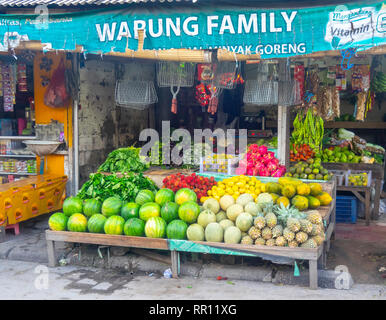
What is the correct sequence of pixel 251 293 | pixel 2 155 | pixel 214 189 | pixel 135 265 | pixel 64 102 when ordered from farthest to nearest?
pixel 2 155
pixel 64 102
pixel 214 189
pixel 135 265
pixel 251 293

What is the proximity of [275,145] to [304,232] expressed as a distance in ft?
10.6

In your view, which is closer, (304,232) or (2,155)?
(304,232)

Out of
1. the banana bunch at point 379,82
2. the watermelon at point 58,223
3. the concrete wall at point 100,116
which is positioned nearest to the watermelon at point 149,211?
the watermelon at point 58,223

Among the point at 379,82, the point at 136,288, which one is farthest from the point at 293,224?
the point at 379,82

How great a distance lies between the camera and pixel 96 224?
5.86 m

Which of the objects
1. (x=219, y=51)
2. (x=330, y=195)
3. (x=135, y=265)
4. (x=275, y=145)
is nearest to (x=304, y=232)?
(x=330, y=195)

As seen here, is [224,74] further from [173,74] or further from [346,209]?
[346,209]

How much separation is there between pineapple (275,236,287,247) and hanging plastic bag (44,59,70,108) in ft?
15.4

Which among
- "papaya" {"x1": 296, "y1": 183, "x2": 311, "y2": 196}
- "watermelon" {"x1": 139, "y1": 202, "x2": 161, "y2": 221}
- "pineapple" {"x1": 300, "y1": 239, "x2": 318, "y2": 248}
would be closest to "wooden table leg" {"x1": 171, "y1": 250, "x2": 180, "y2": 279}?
"watermelon" {"x1": 139, "y1": 202, "x2": 161, "y2": 221}

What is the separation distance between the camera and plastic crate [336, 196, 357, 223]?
8367mm

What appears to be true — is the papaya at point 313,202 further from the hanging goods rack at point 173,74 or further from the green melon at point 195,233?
the hanging goods rack at point 173,74

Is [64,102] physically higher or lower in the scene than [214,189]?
higher

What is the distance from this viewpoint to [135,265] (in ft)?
19.3

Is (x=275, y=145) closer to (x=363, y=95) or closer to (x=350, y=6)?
(x=363, y=95)
